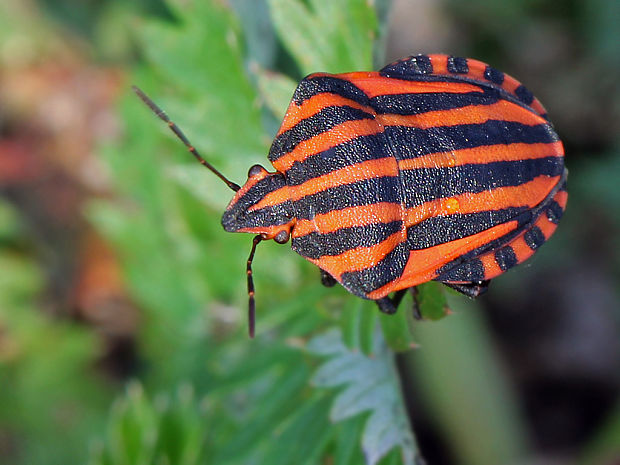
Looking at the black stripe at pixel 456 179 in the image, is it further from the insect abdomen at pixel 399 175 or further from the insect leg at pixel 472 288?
the insect leg at pixel 472 288

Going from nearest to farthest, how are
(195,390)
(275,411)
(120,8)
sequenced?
(275,411)
(195,390)
(120,8)

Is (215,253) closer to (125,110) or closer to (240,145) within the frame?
(240,145)

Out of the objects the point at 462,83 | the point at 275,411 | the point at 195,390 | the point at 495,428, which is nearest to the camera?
the point at 462,83

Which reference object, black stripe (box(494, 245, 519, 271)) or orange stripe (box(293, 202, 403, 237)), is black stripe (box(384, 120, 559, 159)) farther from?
black stripe (box(494, 245, 519, 271))

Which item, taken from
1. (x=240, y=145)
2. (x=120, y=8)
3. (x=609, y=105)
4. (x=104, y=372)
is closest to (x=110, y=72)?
(x=120, y=8)

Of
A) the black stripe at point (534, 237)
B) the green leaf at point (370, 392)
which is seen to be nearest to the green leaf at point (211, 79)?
the green leaf at point (370, 392)

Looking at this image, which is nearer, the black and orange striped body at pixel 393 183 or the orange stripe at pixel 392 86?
the black and orange striped body at pixel 393 183
